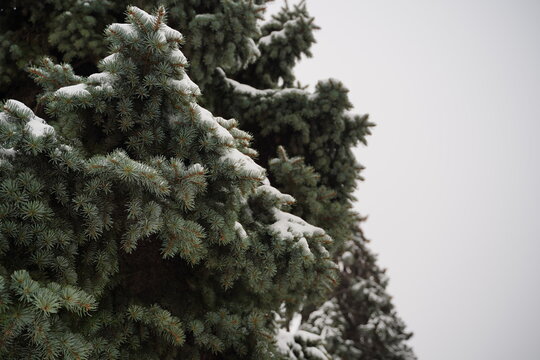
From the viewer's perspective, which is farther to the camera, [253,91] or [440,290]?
[440,290]

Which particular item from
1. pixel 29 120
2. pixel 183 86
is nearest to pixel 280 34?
pixel 183 86

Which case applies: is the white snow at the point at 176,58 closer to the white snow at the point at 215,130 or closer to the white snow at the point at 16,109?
the white snow at the point at 215,130

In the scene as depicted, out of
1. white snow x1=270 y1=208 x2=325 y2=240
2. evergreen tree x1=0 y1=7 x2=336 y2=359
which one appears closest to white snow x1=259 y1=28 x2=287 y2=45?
evergreen tree x1=0 y1=7 x2=336 y2=359

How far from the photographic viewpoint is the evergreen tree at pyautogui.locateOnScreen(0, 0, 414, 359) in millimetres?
1998

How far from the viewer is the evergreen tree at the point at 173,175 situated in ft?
6.56

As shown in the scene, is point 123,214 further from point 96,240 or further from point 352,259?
point 352,259

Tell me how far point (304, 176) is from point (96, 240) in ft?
7.67

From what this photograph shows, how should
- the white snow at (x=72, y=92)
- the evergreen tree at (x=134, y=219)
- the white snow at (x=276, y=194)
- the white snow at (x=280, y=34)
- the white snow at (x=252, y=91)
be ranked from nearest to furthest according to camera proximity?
the evergreen tree at (x=134, y=219)
the white snow at (x=72, y=92)
the white snow at (x=276, y=194)
the white snow at (x=252, y=91)
the white snow at (x=280, y=34)

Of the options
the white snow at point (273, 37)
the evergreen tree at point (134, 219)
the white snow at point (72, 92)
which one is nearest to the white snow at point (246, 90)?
the white snow at point (273, 37)

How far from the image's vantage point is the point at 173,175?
2.12 m

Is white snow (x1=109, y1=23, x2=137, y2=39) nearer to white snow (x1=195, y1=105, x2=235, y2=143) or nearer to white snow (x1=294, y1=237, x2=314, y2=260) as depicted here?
white snow (x1=195, y1=105, x2=235, y2=143)

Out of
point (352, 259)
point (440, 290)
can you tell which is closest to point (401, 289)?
point (440, 290)

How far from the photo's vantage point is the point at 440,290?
194 m

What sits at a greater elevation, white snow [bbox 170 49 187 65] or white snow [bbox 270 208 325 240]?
white snow [bbox 170 49 187 65]
